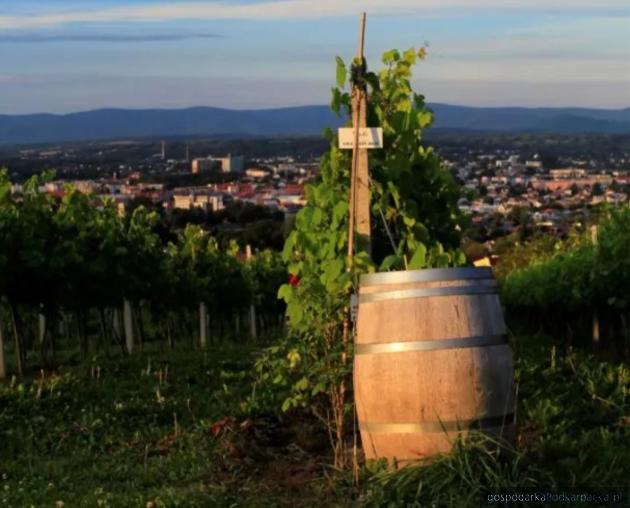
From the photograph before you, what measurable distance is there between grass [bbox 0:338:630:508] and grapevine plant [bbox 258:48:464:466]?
0.39 metres

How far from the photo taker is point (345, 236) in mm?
7512

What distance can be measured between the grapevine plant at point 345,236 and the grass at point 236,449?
15.3 inches

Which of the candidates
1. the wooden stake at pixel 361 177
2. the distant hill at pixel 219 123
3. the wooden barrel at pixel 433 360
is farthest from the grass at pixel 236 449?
the distant hill at pixel 219 123

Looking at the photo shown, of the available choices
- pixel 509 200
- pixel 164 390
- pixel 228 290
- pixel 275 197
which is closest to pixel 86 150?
pixel 275 197

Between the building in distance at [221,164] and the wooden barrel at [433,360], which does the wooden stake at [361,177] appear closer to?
the wooden barrel at [433,360]

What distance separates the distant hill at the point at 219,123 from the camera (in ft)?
550

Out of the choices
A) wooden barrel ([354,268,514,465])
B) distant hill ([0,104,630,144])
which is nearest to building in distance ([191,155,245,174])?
distant hill ([0,104,630,144])

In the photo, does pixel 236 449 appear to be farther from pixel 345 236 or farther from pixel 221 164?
pixel 221 164

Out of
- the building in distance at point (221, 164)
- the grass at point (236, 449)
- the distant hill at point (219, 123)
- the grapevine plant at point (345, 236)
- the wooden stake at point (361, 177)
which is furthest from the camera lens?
the distant hill at point (219, 123)

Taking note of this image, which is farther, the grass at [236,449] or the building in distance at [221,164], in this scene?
the building in distance at [221,164]

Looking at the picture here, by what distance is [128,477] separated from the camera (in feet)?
23.9

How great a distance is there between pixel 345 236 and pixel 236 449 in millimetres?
1496

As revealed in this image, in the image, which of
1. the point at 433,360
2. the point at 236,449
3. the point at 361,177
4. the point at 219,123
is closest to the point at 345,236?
the point at 361,177

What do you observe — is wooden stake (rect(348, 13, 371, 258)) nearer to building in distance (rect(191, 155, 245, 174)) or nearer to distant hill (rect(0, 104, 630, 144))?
building in distance (rect(191, 155, 245, 174))
